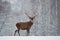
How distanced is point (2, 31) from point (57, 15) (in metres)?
0.84

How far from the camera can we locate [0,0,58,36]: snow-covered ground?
1.96 m

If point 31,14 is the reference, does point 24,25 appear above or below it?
below

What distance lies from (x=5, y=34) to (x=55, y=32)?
724 mm

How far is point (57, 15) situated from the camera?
2.01 metres

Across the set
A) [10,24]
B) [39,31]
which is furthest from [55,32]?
[10,24]

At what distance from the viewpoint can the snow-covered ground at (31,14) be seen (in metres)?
1.96

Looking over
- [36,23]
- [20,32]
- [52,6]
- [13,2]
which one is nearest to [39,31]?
[36,23]

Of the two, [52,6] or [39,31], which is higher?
[52,6]

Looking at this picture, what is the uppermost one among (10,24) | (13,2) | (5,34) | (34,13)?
(13,2)

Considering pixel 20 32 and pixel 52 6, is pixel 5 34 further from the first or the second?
pixel 52 6

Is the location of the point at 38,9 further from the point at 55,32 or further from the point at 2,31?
the point at 2,31

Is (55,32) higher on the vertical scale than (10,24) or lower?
lower

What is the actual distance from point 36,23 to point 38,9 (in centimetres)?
21

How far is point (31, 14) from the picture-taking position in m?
2.00
